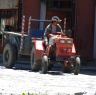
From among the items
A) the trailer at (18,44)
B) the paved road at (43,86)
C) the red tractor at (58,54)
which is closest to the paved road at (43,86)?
the paved road at (43,86)

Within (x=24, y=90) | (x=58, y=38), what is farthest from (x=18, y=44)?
(x=24, y=90)

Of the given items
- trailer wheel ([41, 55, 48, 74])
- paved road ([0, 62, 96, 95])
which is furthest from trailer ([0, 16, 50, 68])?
paved road ([0, 62, 96, 95])

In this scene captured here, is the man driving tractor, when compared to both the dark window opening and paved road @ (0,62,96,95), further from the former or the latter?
the dark window opening

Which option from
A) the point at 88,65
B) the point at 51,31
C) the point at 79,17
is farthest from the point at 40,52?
the point at 79,17

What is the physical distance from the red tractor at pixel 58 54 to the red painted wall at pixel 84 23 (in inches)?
202

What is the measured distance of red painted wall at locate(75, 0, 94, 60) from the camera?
25.2 metres

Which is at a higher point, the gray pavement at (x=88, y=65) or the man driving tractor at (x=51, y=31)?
the man driving tractor at (x=51, y=31)

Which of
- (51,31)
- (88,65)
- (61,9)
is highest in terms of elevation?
(61,9)

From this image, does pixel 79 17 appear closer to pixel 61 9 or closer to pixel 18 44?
pixel 61 9

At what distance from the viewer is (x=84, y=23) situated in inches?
993

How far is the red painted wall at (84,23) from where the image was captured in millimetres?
25203

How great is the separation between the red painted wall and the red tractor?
5131mm

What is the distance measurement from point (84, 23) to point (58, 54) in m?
5.77

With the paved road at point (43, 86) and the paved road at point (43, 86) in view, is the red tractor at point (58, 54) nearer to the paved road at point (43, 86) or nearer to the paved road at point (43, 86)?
the paved road at point (43, 86)
